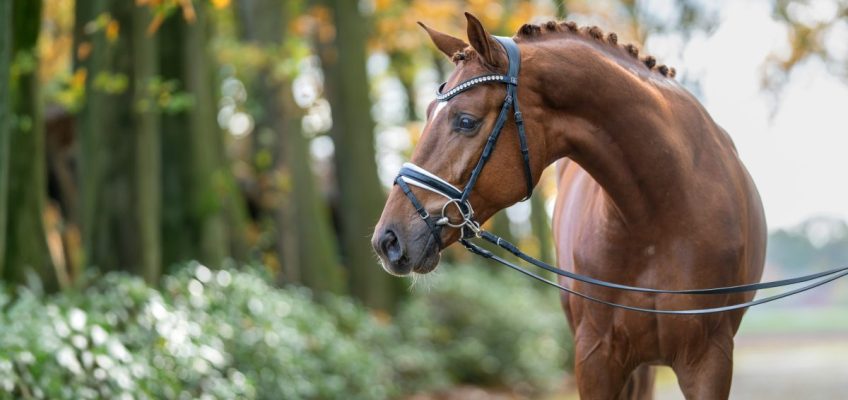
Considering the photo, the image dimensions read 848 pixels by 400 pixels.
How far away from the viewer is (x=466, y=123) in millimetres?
4012

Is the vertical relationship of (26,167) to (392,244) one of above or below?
below

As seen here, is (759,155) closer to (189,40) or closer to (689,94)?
(689,94)

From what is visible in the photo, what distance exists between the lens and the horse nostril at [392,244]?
392 centimetres

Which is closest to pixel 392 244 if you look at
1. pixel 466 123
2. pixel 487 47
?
pixel 466 123

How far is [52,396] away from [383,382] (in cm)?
603

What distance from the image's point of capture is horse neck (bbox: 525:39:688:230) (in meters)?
4.19

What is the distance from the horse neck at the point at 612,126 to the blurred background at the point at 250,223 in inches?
15.4

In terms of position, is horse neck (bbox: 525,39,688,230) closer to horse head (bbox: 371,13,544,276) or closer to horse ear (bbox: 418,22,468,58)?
horse head (bbox: 371,13,544,276)

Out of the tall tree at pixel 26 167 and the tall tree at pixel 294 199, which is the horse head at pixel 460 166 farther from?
the tall tree at pixel 294 199

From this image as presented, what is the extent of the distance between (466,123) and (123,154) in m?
6.14

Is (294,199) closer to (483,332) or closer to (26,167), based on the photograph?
(483,332)

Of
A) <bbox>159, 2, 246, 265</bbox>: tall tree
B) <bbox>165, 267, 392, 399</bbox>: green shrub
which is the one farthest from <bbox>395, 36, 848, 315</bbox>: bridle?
<bbox>159, 2, 246, 265</bbox>: tall tree

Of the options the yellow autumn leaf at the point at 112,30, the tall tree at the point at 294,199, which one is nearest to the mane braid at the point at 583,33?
the yellow autumn leaf at the point at 112,30

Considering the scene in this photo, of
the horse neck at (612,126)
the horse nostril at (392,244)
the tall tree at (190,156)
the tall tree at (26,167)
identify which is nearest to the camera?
the horse nostril at (392,244)
